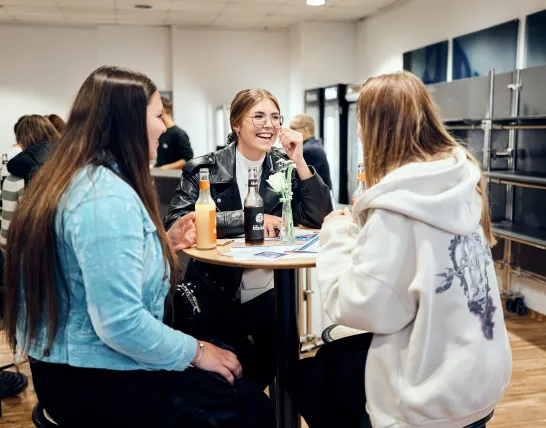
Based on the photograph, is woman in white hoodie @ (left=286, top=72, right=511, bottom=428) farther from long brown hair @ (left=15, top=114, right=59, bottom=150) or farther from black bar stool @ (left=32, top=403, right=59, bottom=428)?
long brown hair @ (left=15, top=114, right=59, bottom=150)

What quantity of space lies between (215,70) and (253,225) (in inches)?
260

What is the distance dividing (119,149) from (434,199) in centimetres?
67

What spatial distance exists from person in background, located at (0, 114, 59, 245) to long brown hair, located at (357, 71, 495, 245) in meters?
2.17

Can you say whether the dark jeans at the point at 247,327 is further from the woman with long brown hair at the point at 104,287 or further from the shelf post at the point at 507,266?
the shelf post at the point at 507,266

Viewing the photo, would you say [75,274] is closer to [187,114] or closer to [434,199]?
[434,199]

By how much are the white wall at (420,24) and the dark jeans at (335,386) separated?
3674 millimetres

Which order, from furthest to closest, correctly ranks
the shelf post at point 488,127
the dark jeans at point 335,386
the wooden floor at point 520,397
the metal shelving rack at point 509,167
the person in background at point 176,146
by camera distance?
1. the person in background at point 176,146
2. the shelf post at point 488,127
3. the metal shelving rack at point 509,167
4. the wooden floor at point 520,397
5. the dark jeans at point 335,386

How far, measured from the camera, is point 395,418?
Result: 1232mm

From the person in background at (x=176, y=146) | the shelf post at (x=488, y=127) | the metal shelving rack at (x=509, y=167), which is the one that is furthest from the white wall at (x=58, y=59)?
the shelf post at (x=488, y=127)

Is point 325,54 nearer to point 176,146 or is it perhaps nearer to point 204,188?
point 176,146

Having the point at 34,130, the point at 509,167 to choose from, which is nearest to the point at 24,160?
the point at 34,130

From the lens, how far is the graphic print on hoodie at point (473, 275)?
1.19 metres

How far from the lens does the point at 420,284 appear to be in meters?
1.16

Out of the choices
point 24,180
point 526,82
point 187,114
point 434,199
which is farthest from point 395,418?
point 187,114
